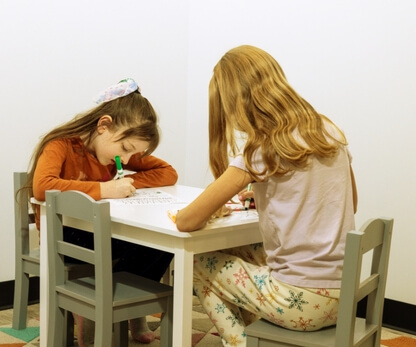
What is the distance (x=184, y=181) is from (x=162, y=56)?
0.68 metres

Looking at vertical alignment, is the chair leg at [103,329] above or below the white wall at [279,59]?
below

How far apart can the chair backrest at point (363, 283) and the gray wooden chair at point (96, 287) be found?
24.4 inches

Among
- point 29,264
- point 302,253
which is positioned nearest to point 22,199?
point 29,264

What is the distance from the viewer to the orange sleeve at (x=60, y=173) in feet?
6.99

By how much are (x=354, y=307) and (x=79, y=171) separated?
1.21 meters

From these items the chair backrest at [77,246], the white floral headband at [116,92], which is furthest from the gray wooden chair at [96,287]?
the white floral headband at [116,92]

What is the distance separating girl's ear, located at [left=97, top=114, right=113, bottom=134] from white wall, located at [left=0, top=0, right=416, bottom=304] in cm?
66

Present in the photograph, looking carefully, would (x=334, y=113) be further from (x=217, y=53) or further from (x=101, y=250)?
(x=101, y=250)

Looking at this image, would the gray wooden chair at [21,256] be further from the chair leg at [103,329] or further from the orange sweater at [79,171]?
the chair leg at [103,329]

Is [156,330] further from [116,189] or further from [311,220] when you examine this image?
[311,220]

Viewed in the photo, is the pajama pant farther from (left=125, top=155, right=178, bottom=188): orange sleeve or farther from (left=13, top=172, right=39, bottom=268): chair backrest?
(left=13, top=172, right=39, bottom=268): chair backrest

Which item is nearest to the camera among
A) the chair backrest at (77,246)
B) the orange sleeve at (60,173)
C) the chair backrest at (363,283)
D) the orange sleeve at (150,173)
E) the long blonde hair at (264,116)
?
the chair backrest at (363,283)

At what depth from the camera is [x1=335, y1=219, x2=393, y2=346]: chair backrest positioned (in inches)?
58.4

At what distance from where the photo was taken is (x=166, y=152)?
3.40 m
